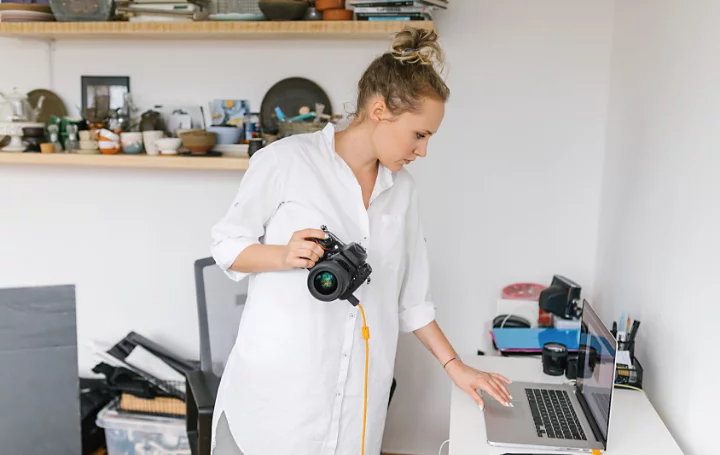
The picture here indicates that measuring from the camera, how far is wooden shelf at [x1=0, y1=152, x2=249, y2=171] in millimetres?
2324

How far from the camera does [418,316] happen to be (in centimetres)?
159

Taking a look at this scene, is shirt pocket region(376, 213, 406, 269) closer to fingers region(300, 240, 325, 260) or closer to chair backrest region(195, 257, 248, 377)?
fingers region(300, 240, 325, 260)

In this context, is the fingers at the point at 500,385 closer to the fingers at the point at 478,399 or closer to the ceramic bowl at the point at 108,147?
the fingers at the point at 478,399

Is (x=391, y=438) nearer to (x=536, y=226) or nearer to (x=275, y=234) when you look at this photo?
(x=536, y=226)

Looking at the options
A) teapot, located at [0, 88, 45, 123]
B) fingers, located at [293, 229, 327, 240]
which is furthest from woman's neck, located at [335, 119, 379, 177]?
teapot, located at [0, 88, 45, 123]

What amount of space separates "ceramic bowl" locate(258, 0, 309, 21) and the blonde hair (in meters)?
0.92

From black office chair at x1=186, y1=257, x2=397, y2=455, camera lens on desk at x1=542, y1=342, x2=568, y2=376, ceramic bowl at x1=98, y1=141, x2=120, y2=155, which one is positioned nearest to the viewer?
camera lens on desk at x1=542, y1=342, x2=568, y2=376

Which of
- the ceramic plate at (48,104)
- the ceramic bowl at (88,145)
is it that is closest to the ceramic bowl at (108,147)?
the ceramic bowl at (88,145)

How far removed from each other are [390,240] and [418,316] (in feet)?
0.70

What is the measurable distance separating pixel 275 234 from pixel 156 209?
1.35 meters

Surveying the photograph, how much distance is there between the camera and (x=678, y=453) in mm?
1350

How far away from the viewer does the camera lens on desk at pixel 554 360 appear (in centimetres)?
172

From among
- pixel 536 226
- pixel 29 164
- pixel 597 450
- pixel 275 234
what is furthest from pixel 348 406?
pixel 29 164

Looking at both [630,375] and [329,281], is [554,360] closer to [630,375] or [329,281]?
[630,375]
